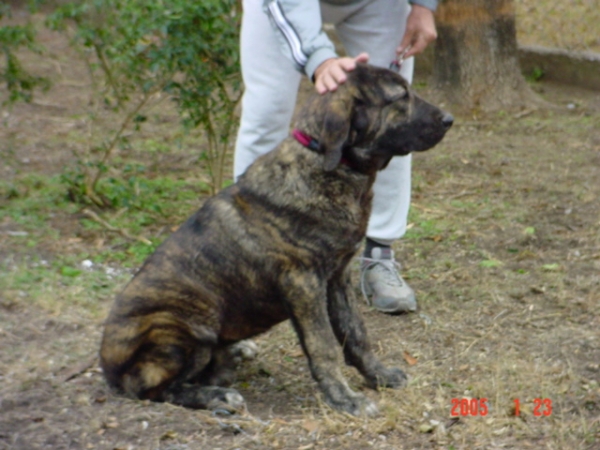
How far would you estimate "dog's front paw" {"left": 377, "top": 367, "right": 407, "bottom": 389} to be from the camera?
363 cm

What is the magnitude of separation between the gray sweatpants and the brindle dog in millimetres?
551

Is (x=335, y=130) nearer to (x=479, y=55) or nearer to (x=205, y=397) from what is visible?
(x=205, y=397)

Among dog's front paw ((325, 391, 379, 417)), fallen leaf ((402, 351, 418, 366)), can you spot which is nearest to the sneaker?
fallen leaf ((402, 351, 418, 366))

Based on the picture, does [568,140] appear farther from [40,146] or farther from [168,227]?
[40,146]

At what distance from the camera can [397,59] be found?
162 inches

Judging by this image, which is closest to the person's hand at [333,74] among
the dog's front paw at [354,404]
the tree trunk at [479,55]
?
the dog's front paw at [354,404]

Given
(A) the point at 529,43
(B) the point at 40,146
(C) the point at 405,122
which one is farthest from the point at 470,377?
(A) the point at 529,43

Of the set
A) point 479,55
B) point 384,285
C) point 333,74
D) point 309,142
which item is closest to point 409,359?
point 384,285

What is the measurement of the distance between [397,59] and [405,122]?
88cm

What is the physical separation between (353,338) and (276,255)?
0.55 meters

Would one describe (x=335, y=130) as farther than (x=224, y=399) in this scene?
No

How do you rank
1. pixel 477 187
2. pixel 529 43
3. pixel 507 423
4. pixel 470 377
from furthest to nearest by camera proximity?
pixel 529 43, pixel 477 187, pixel 470 377, pixel 507 423
